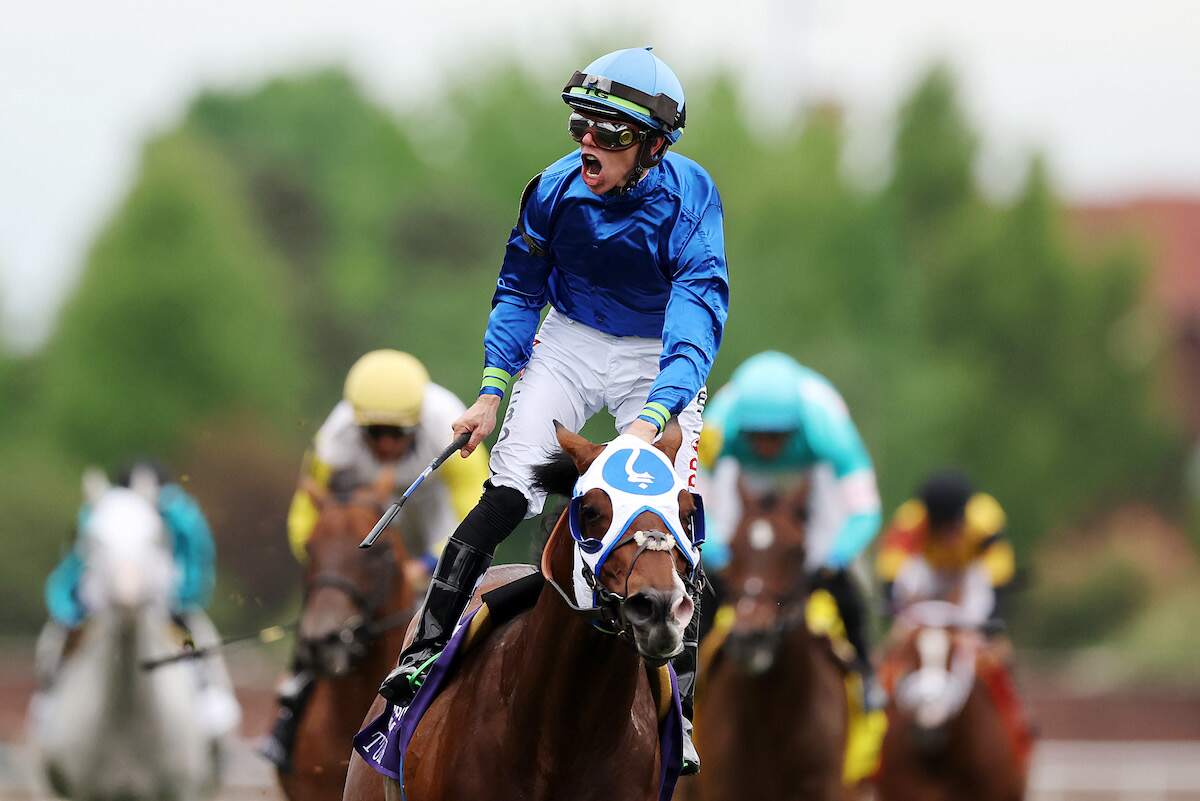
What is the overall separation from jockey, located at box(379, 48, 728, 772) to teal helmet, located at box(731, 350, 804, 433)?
4.48 m

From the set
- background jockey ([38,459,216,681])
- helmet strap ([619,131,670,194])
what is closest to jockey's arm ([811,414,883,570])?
background jockey ([38,459,216,681])

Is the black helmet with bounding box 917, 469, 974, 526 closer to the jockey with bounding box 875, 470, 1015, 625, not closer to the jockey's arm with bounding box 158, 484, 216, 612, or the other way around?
the jockey with bounding box 875, 470, 1015, 625

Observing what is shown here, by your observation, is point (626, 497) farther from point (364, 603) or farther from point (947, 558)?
point (947, 558)

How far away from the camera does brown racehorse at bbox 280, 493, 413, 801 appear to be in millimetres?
8727

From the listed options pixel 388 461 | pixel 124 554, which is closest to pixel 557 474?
pixel 388 461

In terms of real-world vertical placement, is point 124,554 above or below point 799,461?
below

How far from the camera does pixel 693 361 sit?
604 cm

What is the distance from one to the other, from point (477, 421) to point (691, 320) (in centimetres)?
71

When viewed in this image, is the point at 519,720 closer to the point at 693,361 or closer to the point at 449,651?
the point at 449,651

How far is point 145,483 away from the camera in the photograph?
44.5 ft

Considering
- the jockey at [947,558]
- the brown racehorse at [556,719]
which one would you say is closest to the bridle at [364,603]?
the brown racehorse at [556,719]

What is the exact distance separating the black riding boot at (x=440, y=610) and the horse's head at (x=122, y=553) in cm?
595

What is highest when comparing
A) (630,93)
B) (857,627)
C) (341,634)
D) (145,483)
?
(630,93)

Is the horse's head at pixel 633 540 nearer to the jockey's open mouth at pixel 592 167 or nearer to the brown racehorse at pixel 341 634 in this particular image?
the jockey's open mouth at pixel 592 167
